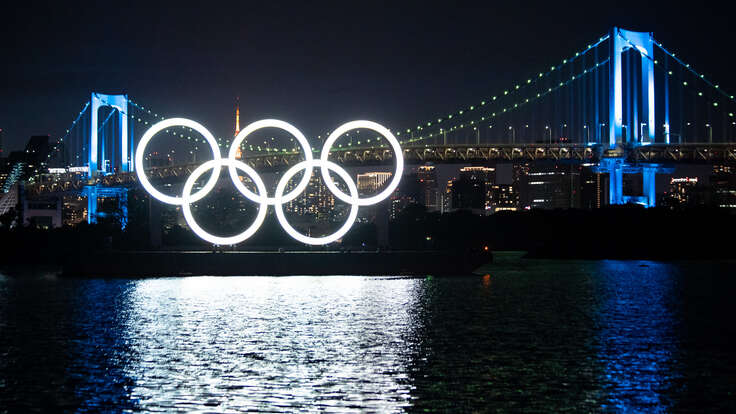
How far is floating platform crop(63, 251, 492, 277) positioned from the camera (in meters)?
43.0

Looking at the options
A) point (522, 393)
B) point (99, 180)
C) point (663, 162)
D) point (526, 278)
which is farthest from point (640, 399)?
point (99, 180)

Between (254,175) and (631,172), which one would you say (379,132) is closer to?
(254,175)

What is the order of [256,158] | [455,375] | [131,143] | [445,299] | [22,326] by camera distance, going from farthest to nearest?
1. [131,143]
2. [256,158]
3. [445,299]
4. [22,326]
5. [455,375]

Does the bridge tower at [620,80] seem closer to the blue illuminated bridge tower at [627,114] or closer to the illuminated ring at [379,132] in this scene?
the blue illuminated bridge tower at [627,114]

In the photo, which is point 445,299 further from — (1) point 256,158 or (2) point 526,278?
(1) point 256,158

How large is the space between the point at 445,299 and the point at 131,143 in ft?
180

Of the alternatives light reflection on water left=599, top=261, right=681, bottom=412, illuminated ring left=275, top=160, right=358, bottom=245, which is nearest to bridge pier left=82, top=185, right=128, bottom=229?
illuminated ring left=275, top=160, right=358, bottom=245

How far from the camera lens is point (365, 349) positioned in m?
18.1

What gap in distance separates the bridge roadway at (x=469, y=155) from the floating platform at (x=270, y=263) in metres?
24.8

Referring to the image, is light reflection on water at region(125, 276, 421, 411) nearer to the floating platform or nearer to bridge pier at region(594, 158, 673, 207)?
the floating platform

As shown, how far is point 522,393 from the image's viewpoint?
533 inches

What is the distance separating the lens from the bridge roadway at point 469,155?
67875mm

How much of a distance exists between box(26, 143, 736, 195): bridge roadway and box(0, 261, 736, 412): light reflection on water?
35632 mm

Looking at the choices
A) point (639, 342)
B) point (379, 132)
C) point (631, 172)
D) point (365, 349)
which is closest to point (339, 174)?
point (379, 132)
